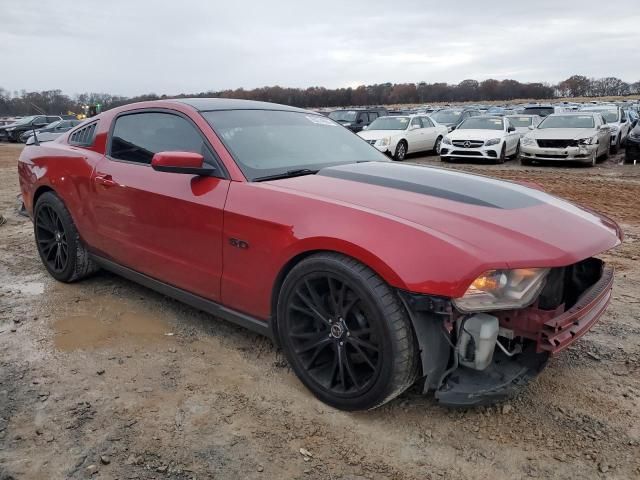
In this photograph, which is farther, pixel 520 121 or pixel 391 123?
pixel 520 121

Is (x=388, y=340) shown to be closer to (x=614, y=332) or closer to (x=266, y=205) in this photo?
(x=266, y=205)

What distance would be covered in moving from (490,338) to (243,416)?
1247mm

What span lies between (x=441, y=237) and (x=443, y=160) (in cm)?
1281

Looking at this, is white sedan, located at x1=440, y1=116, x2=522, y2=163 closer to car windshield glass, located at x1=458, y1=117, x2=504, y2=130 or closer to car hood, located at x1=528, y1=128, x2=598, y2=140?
car windshield glass, located at x1=458, y1=117, x2=504, y2=130

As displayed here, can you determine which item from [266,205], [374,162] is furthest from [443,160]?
[266,205]

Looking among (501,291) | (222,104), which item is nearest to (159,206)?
(222,104)

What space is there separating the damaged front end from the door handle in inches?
94.3

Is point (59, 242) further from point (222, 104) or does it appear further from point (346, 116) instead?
point (346, 116)

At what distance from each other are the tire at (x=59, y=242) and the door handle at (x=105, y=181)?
62cm

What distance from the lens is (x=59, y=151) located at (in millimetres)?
4316

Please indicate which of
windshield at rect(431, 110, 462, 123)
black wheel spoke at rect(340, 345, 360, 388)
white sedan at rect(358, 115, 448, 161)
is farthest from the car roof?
windshield at rect(431, 110, 462, 123)

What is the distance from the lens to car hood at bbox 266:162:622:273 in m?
2.19

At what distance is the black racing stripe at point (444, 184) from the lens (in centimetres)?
264

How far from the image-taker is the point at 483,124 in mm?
14898
